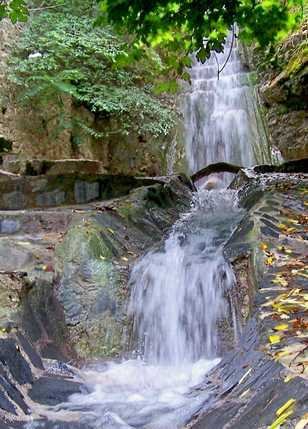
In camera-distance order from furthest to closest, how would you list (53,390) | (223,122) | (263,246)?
(223,122)
(263,246)
(53,390)

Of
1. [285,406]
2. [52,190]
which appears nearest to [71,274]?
[52,190]

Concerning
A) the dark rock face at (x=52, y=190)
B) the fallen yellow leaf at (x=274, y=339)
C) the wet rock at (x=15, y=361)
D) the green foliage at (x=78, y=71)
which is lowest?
the wet rock at (x=15, y=361)

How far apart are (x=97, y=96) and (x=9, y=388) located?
928 centimetres

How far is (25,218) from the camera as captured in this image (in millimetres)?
6270

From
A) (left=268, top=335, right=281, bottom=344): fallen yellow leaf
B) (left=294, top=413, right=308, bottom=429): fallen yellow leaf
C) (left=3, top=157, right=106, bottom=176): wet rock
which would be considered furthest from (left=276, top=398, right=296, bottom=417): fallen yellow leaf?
(left=3, top=157, right=106, bottom=176): wet rock

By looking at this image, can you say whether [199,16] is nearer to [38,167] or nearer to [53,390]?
[53,390]

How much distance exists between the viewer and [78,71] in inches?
429

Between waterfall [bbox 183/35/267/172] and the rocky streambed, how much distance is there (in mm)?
6550

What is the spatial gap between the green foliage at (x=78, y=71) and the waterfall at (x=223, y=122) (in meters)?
2.57

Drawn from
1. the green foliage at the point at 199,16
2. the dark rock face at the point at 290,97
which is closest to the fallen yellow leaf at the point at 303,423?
the green foliage at the point at 199,16

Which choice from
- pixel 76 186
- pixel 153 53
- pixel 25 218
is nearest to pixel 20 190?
pixel 76 186

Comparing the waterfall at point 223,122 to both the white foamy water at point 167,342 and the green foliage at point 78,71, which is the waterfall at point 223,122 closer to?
the green foliage at point 78,71

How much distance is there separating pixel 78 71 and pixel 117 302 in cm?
718

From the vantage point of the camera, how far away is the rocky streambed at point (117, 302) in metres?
2.71
